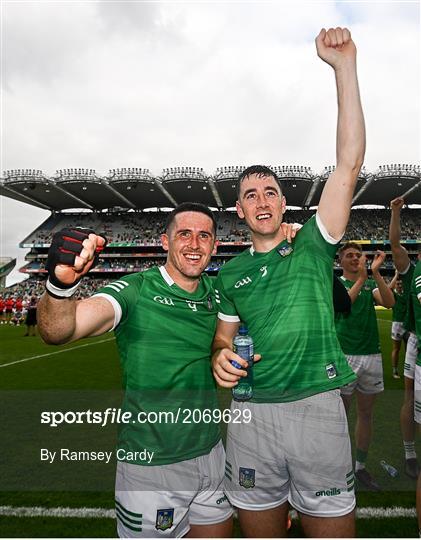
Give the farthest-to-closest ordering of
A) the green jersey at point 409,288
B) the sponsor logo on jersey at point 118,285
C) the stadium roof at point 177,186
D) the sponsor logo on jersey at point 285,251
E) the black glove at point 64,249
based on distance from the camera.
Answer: the stadium roof at point 177,186 → the green jersey at point 409,288 → the sponsor logo on jersey at point 285,251 → the sponsor logo on jersey at point 118,285 → the black glove at point 64,249

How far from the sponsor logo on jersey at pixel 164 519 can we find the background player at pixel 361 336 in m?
2.91

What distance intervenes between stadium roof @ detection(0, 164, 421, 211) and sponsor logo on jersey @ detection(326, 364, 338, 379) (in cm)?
3766

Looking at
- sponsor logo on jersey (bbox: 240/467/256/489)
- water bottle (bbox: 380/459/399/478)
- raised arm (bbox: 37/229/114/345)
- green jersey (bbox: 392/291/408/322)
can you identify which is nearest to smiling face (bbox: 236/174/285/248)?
raised arm (bbox: 37/229/114/345)

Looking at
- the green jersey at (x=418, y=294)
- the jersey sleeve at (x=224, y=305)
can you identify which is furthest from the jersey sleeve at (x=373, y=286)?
the jersey sleeve at (x=224, y=305)

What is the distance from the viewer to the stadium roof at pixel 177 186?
129 feet

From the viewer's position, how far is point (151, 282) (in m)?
2.41

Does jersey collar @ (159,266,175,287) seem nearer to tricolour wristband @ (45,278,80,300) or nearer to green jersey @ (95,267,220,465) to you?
green jersey @ (95,267,220,465)

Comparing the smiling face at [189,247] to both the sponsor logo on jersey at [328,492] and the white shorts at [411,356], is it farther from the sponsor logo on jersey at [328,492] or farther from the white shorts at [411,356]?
the white shorts at [411,356]

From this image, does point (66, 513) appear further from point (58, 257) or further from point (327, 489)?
point (58, 257)

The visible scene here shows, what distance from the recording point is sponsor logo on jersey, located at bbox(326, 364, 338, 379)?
2225mm

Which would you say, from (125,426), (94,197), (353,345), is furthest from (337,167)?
(94,197)

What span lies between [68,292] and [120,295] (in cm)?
45

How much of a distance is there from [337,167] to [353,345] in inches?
120

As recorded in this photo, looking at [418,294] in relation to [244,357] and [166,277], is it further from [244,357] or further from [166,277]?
[166,277]
